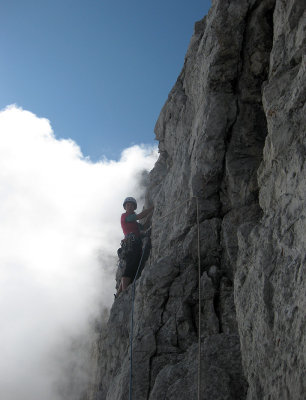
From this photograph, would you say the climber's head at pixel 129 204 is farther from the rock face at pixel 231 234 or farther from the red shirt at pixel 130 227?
the rock face at pixel 231 234

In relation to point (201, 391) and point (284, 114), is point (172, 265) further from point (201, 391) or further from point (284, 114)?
point (284, 114)

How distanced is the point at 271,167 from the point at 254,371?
8.86ft

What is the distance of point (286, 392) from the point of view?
392 cm

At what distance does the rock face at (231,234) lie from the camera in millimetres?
4512

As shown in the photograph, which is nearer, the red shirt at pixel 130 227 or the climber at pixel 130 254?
the climber at pixel 130 254

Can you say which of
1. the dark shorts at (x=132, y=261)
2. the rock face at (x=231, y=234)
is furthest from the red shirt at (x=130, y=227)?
the rock face at (x=231, y=234)

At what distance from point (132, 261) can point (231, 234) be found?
412 cm

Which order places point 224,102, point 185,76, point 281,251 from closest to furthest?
point 281,251
point 224,102
point 185,76

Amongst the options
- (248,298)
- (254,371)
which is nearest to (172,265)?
(248,298)

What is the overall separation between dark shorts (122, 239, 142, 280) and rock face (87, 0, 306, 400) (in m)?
0.68

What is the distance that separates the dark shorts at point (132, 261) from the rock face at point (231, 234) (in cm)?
68

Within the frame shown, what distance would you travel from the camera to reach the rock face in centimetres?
451

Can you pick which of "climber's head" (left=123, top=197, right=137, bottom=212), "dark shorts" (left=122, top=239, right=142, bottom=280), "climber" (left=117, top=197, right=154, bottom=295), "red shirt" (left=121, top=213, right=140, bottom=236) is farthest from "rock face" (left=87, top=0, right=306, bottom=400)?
"climber's head" (left=123, top=197, right=137, bottom=212)

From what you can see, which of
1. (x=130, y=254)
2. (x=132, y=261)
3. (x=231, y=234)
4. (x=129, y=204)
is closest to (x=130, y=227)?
(x=129, y=204)
